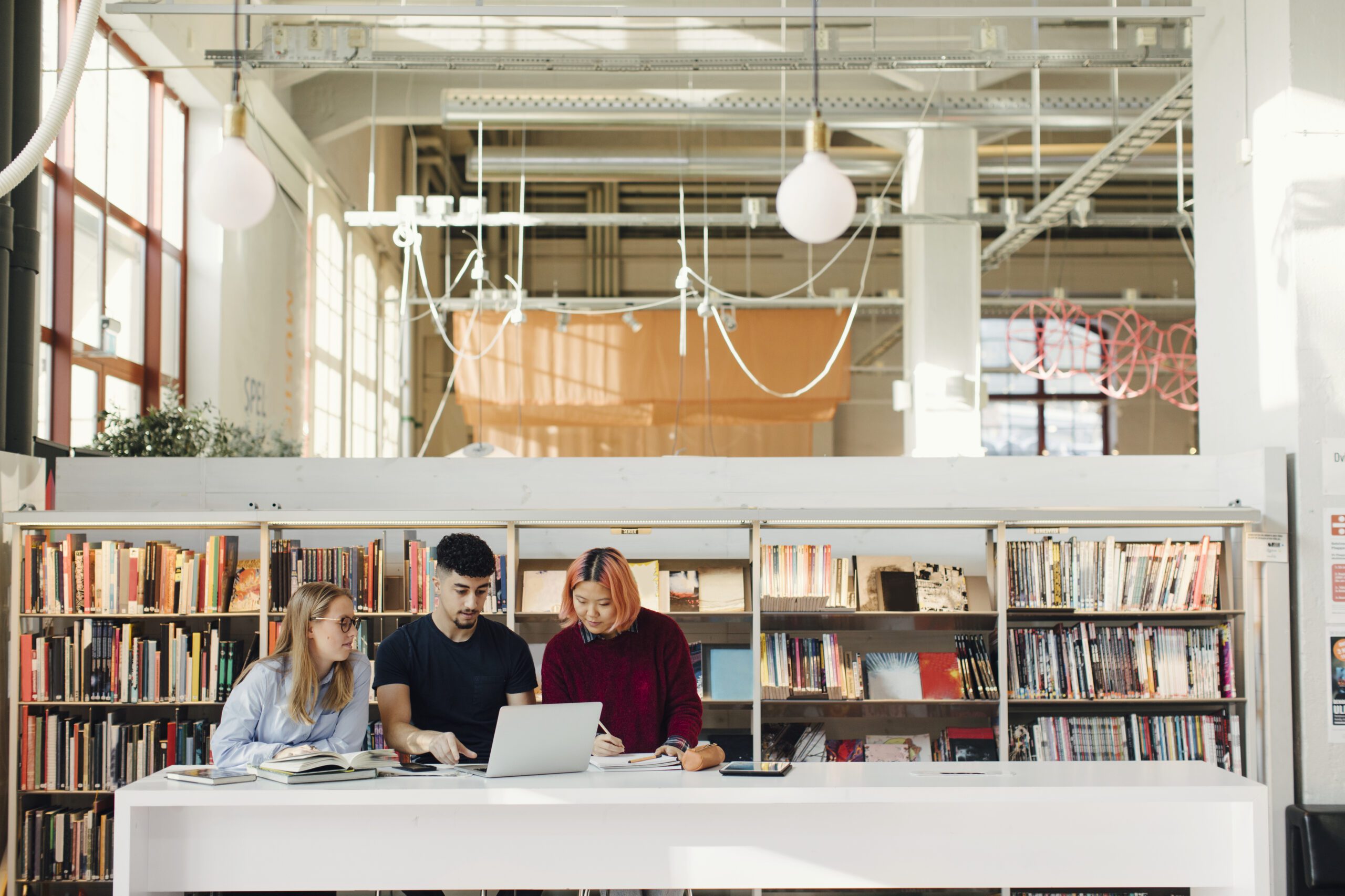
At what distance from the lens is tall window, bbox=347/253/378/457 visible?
37.8ft

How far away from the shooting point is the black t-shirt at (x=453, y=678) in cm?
350

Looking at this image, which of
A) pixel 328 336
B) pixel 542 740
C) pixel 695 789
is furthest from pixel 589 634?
pixel 328 336

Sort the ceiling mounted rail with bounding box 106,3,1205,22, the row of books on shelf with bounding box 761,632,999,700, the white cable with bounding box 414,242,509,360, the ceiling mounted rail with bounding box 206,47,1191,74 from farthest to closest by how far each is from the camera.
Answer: the white cable with bounding box 414,242,509,360, the ceiling mounted rail with bounding box 206,47,1191,74, the row of books on shelf with bounding box 761,632,999,700, the ceiling mounted rail with bounding box 106,3,1205,22

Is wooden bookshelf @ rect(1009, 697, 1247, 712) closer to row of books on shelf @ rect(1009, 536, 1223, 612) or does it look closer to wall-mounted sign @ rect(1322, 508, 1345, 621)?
row of books on shelf @ rect(1009, 536, 1223, 612)

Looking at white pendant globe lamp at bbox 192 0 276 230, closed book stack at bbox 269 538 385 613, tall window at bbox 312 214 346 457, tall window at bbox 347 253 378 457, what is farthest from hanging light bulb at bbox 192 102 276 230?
tall window at bbox 347 253 378 457

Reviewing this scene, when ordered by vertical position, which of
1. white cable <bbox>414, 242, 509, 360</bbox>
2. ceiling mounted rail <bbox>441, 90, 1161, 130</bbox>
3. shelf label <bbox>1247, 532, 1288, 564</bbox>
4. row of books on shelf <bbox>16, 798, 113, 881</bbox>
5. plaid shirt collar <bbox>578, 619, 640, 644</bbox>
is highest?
ceiling mounted rail <bbox>441, 90, 1161, 130</bbox>

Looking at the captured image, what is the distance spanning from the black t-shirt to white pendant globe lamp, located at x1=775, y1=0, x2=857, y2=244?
1527mm

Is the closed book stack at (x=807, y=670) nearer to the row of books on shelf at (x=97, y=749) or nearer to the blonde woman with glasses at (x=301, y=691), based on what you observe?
the blonde woman with glasses at (x=301, y=691)

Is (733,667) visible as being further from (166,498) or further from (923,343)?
(923,343)

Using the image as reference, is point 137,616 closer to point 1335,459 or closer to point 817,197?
point 817,197

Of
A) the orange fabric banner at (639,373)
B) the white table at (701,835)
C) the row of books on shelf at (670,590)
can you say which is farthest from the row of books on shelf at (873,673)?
the orange fabric banner at (639,373)

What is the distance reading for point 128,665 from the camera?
488cm

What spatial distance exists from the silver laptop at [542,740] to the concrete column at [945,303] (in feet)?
18.6

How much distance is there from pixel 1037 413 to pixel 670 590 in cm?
1222
